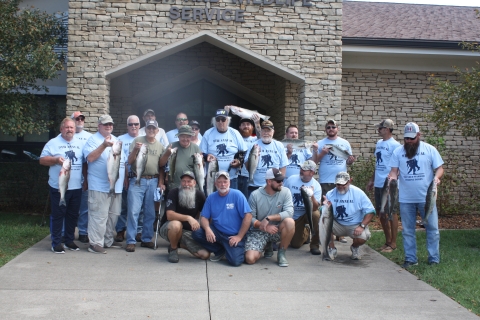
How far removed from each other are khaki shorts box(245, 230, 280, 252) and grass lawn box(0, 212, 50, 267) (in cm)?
331

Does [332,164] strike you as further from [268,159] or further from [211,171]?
[211,171]

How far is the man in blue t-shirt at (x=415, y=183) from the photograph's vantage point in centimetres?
736

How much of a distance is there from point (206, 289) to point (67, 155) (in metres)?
3.15

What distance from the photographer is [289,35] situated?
1177 cm

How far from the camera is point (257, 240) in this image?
759 centimetres

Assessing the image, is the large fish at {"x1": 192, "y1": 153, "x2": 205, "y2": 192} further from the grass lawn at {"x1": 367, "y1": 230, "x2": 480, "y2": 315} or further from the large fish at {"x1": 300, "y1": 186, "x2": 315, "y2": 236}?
the grass lawn at {"x1": 367, "y1": 230, "x2": 480, "y2": 315}

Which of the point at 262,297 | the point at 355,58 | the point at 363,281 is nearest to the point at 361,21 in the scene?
the point at 355,58

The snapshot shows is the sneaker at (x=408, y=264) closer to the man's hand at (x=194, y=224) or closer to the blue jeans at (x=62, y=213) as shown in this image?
the man's hand at (x=194, y=224)

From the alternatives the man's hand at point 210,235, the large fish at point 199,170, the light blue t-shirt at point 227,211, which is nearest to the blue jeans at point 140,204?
the large fish at point 199,170

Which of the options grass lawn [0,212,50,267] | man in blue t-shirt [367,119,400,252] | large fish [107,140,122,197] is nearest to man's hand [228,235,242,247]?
large fish [107,140,122,197]

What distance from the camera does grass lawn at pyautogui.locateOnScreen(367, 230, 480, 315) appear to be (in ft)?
20.2

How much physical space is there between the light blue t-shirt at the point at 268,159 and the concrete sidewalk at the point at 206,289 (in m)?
1.36

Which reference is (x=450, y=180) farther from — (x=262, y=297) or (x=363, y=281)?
(x=262, y=297)

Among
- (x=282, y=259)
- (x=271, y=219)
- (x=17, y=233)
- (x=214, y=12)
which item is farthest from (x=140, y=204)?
(x=214, y=12)
